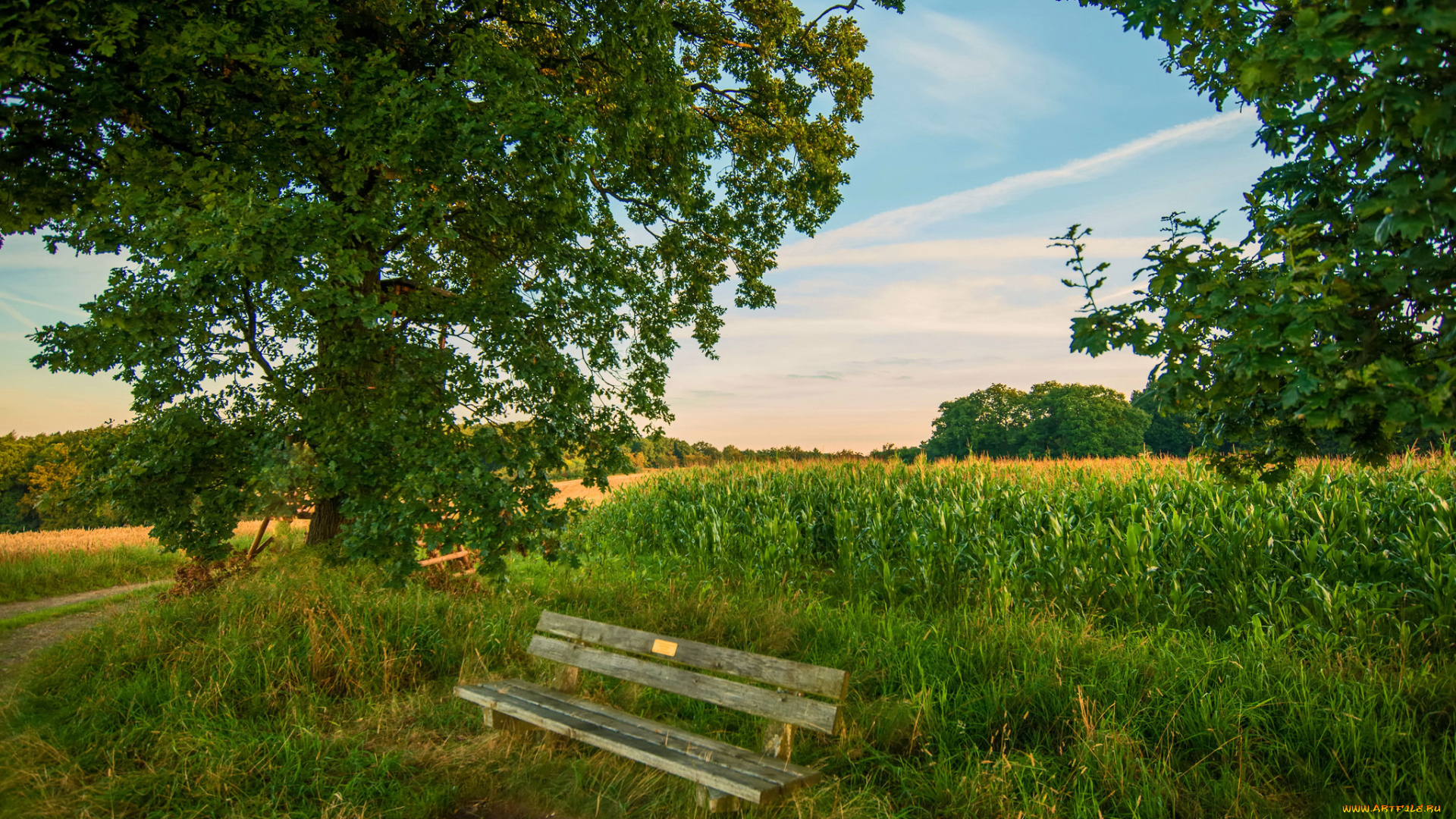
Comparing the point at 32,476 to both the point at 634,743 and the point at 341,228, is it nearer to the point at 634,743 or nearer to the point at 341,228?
the point at 341,228

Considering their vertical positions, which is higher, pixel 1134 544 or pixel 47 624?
pixel 1134 544

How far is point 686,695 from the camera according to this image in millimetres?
4355

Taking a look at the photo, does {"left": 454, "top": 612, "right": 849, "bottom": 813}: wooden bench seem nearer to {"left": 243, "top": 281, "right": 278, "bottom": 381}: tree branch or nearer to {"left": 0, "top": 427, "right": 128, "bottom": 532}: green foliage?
{"left": 243, "top": 281, "right": 278, "bottom": 381}: tree branch

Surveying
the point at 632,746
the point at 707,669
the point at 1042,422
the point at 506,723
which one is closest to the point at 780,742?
the point at 707,669

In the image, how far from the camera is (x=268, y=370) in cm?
723

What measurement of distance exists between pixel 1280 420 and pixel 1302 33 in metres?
2.05

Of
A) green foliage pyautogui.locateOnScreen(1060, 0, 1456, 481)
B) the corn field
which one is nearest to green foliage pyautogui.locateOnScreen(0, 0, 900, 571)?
the corn field

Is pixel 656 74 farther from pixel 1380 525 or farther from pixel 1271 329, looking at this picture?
pixel 1380 525

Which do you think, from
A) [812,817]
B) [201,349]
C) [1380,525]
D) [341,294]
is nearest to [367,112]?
[341,294]

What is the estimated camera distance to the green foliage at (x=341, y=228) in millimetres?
5688

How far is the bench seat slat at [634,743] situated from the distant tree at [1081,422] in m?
48.4

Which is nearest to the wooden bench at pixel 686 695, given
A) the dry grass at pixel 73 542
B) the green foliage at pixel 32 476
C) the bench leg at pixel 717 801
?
the bench leg at pixel 717 801

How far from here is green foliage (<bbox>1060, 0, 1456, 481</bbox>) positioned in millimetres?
2252

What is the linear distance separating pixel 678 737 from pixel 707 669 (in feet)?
1.40
